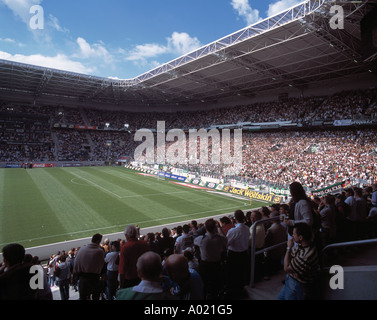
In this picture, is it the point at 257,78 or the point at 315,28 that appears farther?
the point at 257,78

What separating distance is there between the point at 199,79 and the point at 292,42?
57.7 ft

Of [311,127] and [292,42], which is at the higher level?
[292,42]

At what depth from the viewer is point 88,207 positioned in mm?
19250

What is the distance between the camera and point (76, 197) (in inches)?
867

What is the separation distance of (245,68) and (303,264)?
3364 cm

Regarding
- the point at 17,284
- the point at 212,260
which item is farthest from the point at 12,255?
the point at 212,260

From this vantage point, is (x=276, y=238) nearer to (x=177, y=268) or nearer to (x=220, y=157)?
(x=177, y=268)

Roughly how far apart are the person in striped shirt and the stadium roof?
1646 centimetres

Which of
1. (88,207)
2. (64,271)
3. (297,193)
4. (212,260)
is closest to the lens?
(212,260)

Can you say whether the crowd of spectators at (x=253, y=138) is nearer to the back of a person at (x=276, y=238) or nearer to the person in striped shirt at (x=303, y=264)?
the back of a person at (x=276, y=238)

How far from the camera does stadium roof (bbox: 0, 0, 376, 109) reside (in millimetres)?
20938

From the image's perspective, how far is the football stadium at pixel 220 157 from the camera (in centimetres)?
473

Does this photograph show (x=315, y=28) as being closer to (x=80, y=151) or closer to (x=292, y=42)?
(x=292, y=42)
